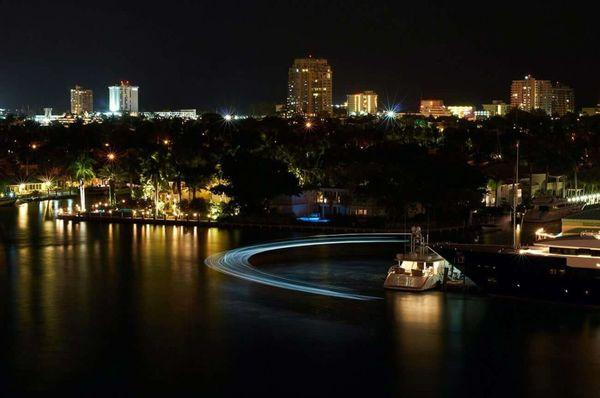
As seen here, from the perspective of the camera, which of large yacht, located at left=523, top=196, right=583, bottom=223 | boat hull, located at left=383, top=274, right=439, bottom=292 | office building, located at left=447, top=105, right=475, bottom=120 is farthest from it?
office building, located at left=447, top=105, right=475, bottom=120

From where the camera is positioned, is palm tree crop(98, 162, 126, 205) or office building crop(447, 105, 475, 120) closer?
palm tree crop(98, 162, 126, 205)

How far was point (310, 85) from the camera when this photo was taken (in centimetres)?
12438

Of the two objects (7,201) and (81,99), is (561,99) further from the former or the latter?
(7,201)

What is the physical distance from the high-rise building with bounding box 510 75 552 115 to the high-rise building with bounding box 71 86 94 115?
67381mm

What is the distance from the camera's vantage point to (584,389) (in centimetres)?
985

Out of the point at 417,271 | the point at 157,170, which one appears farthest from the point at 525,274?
the point at 157,170

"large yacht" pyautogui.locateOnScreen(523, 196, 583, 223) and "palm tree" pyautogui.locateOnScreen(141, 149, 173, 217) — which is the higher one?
"palm tree" pyautogui.locateOnScreen(141, 149, 173, 217)

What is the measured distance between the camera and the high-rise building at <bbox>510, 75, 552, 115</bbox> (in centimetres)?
12400

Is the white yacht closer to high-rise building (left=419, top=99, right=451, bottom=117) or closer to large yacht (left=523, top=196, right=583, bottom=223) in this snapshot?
large yacht (left=523, top=196, right=583, bottom=223)

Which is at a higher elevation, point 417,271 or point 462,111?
point 462,111

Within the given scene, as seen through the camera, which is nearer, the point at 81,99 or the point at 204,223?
the point at 204,223

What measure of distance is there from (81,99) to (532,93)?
7136cm

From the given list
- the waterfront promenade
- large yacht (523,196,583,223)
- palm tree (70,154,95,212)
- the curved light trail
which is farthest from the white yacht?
palm tree (70,154,95,212)

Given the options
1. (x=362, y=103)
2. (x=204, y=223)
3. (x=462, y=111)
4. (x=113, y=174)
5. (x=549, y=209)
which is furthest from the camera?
(x=362, y=103)
